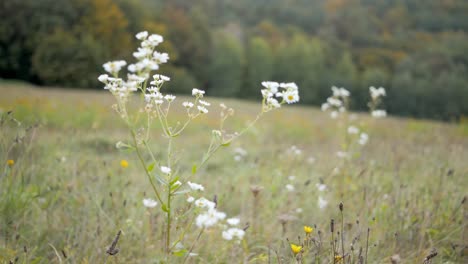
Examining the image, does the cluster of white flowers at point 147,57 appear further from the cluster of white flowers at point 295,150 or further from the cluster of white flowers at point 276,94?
the cluster of white flowers at point 295,150

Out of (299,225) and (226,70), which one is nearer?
(299,225)

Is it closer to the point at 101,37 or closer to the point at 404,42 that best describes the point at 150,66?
the point at 101,37

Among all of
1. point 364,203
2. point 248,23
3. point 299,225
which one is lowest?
point 299,225

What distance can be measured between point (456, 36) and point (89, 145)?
42.9 metres

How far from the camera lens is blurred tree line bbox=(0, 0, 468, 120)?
82.0 ft

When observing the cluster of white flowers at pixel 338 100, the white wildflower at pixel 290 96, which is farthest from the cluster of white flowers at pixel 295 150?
the white wildflower at pixel 290 96

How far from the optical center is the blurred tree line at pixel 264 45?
25000 mm

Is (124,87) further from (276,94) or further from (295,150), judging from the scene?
(295,150)

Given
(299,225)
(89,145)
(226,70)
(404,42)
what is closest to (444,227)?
(299,225)

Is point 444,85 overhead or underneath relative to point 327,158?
overhead

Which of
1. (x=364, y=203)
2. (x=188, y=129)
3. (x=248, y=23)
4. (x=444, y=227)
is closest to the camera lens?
(x=444, y=227)

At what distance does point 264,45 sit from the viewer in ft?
129

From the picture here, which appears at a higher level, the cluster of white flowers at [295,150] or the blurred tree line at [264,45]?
the blurred tree line at [264,45]

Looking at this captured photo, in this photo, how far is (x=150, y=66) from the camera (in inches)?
60.3
